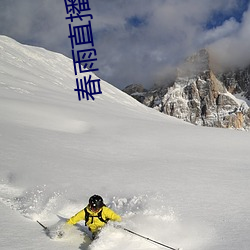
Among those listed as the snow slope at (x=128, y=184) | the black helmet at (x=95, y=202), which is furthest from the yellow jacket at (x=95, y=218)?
the snow slope at (x=128, y=184)

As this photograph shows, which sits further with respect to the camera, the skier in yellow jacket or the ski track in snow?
the skier in yellow jacket

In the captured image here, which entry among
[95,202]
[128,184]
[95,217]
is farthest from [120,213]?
[128,184]

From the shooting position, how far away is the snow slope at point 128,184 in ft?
18.0

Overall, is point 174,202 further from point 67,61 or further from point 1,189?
point 67,61

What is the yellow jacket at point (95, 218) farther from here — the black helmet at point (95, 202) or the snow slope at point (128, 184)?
the snow slope at point (128, 184)

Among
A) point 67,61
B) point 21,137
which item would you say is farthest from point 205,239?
point 67,61

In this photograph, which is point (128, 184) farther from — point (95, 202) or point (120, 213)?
point (95, 202)

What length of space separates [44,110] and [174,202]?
46.8 feet

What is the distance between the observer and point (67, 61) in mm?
75875

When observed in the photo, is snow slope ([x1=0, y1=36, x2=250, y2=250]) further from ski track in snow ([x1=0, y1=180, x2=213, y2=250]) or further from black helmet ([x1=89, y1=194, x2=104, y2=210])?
black helmet ([x1=89, y1=194, x2=104, y2=210])

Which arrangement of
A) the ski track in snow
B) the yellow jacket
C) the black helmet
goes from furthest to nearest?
the yellow jacket, the black helmet, the ski track in snow

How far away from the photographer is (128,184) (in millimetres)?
8180

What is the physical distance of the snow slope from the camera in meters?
5.50

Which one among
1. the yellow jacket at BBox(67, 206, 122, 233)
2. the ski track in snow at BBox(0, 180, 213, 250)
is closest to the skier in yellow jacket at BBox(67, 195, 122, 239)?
the yellow jacket at BBox(67, 206, 122, 233)
